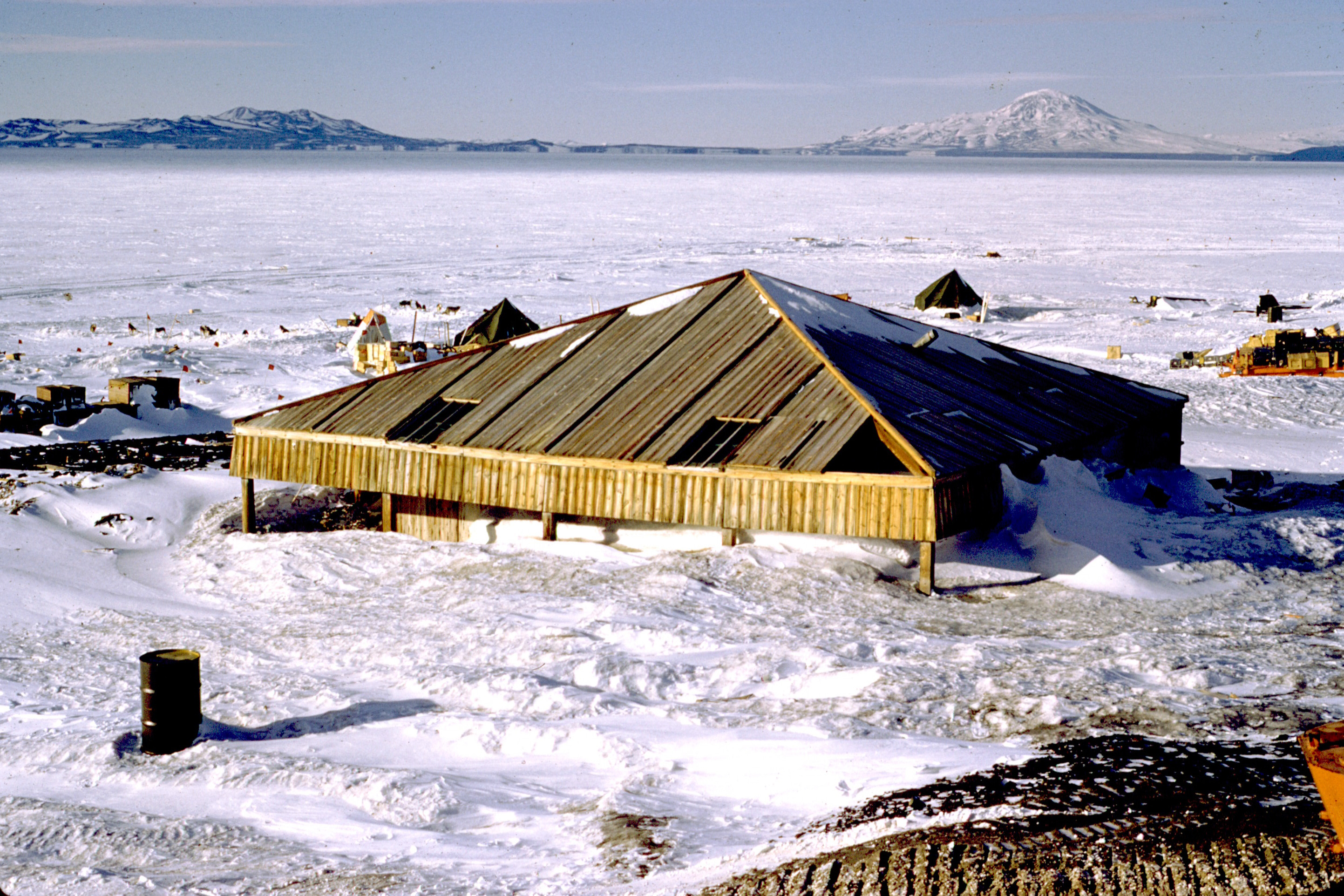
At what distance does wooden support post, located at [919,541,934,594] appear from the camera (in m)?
18.9

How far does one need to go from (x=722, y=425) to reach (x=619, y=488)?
199 cm

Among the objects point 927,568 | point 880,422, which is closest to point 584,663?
point 927,568

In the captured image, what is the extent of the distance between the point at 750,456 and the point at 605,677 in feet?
17.8

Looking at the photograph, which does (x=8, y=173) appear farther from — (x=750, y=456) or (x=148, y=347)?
(x=750, y=456)

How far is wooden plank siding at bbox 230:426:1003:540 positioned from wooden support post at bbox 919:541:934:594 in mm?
386

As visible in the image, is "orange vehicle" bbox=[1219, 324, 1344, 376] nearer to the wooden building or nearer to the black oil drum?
the wooden building

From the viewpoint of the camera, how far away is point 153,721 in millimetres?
14023

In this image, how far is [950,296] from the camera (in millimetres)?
53469

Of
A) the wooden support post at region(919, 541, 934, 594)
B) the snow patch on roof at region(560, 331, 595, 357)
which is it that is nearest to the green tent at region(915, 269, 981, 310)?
the snow patch on roof at region(560, 331, 595, 357)

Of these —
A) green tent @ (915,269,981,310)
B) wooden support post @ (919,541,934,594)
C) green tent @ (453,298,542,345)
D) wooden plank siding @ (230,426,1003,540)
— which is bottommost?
wooden support post @ (919,541,934,594)

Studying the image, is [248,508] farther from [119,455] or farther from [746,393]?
[746,393]

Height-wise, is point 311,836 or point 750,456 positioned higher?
point 750,456

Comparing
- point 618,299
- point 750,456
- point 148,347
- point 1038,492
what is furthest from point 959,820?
point 618,299

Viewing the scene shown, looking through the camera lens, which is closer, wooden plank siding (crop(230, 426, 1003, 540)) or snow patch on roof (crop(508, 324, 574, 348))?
wooden plank siding (crop(230, 426, 1003, 540))
